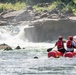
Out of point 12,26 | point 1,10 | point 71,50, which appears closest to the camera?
point 71,50

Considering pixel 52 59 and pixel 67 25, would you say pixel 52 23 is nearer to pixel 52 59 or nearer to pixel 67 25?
pixel 67 25

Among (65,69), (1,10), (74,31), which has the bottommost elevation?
(65,69)

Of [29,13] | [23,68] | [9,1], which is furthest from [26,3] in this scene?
[23,68]

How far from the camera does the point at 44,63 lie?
24.8 metres

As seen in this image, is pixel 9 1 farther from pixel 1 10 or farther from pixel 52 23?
pixel 52 23

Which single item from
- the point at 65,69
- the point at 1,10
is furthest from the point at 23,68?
the point at 1,10

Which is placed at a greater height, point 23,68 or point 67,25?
point 67,25

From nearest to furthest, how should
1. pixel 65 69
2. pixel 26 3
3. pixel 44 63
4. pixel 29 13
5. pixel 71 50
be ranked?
1. pixel 65 69
2. pixel 44 63
3. pixel 71 50
4. pixel 29 13
5. pixel 26 3

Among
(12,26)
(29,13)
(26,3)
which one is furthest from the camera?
(26,3)

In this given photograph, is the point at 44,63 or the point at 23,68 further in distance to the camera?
the point at 44,63

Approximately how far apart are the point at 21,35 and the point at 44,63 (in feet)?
78.1

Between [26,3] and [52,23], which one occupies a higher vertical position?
[26,3]

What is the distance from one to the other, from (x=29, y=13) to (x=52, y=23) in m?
11.6

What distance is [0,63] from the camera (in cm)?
2506
